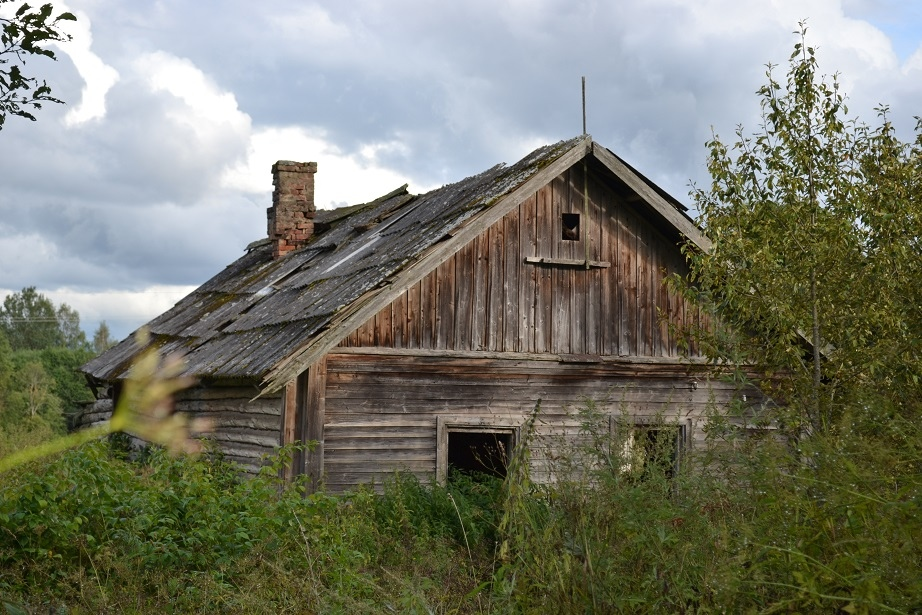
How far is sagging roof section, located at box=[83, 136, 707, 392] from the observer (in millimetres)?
10547

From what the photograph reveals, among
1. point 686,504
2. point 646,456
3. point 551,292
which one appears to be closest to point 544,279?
point 551,292

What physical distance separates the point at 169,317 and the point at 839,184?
1414cm

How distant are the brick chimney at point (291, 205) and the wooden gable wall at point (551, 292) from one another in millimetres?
6948

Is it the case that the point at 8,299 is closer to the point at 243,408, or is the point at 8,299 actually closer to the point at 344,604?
the point at 243,408

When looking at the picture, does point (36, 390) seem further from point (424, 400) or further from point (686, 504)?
point (686, 504)

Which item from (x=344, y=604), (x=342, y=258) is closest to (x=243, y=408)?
(x=342, y=258)

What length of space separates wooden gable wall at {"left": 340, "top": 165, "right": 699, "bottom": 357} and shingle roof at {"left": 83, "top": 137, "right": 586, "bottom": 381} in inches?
21.2

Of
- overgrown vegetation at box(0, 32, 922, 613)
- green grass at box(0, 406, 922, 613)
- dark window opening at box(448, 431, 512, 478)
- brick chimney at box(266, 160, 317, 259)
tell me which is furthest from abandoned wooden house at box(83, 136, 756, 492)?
brick chimney at box(266, 160, 317, 259)

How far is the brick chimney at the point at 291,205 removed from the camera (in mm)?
17859

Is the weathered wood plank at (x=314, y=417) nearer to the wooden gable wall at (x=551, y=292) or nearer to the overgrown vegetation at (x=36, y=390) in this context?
the wooden gable wall at (x=551, y=292)

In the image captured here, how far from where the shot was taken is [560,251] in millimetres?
12383

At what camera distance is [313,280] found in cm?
1327

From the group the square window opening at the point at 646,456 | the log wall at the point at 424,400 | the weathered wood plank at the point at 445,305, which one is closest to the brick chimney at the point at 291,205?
the weathered wood plank at the point at 445,305

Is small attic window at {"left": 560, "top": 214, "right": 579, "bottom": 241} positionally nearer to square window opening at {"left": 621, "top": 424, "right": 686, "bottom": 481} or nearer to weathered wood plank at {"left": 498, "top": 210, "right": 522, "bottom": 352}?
weathered wood plank at {"left": 498, "top": 210, "right": 522, "bottom": 352}
